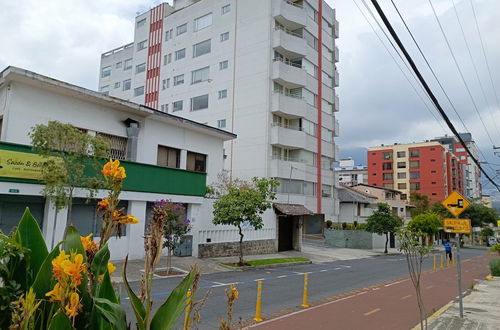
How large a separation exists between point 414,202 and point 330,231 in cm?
3510

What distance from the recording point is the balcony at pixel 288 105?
3588 centimetres

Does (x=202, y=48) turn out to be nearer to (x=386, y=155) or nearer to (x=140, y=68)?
(x=140, y=68)

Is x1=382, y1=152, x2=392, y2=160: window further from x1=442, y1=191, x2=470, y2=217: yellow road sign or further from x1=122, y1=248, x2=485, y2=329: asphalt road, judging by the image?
x1=442, y1=191, x2=470, y2=217: yellow road sign

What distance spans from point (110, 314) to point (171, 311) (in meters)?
0.31

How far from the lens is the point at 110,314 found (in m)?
1.70

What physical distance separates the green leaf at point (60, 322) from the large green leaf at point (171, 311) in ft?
Result: 1.32

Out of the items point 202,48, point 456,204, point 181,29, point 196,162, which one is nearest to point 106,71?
point 181,29

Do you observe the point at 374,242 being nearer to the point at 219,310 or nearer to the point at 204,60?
the point at 204,60

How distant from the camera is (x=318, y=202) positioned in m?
40.1

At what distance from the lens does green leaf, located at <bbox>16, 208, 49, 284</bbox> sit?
2008 millimetres

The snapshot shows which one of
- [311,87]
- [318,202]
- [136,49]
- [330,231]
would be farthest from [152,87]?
[330,231]

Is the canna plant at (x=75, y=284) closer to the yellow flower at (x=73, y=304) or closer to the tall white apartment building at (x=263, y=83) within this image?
the yellow flower at (x=73, y=304)

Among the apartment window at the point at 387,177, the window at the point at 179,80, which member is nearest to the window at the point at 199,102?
the window at the point at 179,80

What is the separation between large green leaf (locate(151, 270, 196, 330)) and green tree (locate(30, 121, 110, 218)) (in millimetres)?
12710
